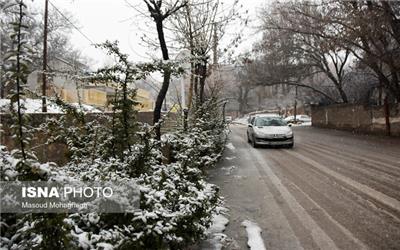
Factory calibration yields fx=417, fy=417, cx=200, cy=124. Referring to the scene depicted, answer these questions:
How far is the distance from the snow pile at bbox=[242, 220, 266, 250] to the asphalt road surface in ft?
0.24

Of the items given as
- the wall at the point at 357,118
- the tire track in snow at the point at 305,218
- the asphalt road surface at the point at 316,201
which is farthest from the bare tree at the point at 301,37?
the tire track in snow at the point at 305,218

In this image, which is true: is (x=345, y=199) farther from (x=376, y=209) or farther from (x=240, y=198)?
(x=240, y=198)

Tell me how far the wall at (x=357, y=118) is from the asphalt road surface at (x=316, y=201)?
11285 millimetres

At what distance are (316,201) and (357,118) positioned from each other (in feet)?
78.8

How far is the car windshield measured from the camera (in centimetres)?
1989

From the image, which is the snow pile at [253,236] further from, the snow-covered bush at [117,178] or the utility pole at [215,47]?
the utility pole at [215,47]

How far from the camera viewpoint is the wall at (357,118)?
2383 centimetres

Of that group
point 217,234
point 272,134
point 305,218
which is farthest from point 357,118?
point 217,234

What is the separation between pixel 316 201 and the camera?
755cm

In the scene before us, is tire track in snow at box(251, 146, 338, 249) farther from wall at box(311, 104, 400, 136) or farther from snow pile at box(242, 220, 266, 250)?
wall at box(311, 104, 400, 136)

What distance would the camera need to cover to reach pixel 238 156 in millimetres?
15930

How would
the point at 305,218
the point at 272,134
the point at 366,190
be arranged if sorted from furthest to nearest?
the point at 272,134, the point at 366,190, the point at 305,218

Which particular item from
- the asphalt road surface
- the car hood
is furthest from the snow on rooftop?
the car hood

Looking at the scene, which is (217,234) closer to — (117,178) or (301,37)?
(117,178)
